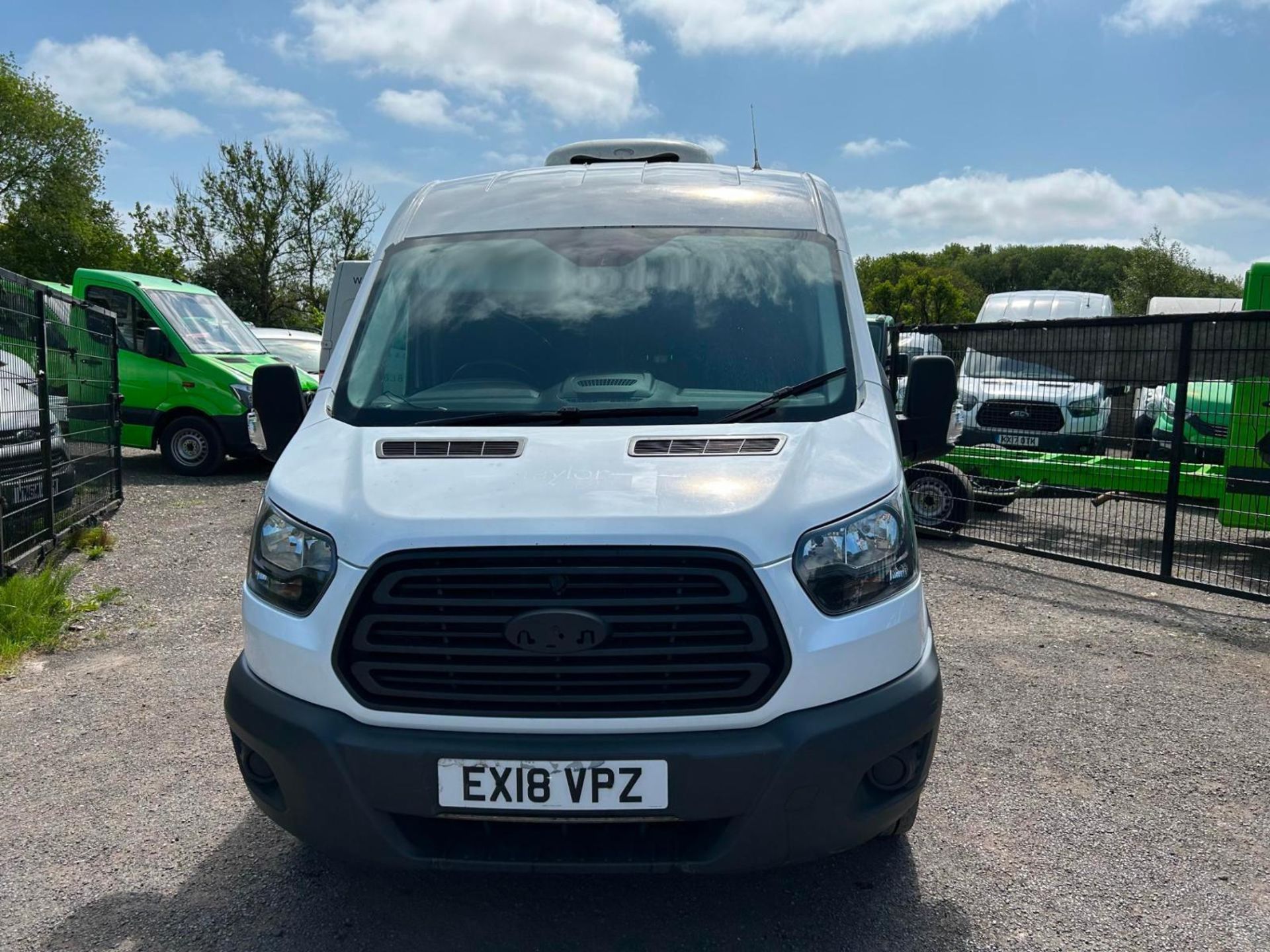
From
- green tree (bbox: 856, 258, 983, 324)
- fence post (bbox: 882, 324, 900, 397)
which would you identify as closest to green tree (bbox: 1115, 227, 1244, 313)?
green tree (bbox: 856, 258, 983, 324)

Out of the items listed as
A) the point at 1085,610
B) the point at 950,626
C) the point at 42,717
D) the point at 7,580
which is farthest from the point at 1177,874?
the point at 7,580

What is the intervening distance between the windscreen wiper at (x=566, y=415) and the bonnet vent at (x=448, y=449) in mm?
180

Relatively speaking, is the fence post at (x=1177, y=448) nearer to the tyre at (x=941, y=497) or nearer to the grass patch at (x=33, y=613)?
the tyre at (x=941, y=497)

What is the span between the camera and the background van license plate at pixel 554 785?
248 centimetres

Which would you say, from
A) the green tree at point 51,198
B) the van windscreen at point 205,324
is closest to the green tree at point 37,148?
the green tree at point 51,198

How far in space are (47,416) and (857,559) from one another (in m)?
6.90

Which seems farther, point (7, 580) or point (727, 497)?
point (7, 580)

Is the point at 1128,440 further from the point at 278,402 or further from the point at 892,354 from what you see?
the point at 278,402

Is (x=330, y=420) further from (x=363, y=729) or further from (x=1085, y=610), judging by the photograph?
(x=1085, y=610)

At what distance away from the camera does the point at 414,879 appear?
3.29 meters

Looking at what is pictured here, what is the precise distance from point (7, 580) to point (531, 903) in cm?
473

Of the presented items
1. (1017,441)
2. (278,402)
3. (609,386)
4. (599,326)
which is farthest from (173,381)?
(609,386)

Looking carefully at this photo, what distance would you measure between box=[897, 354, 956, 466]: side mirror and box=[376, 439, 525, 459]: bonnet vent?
5.25 ft

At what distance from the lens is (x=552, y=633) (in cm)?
252
